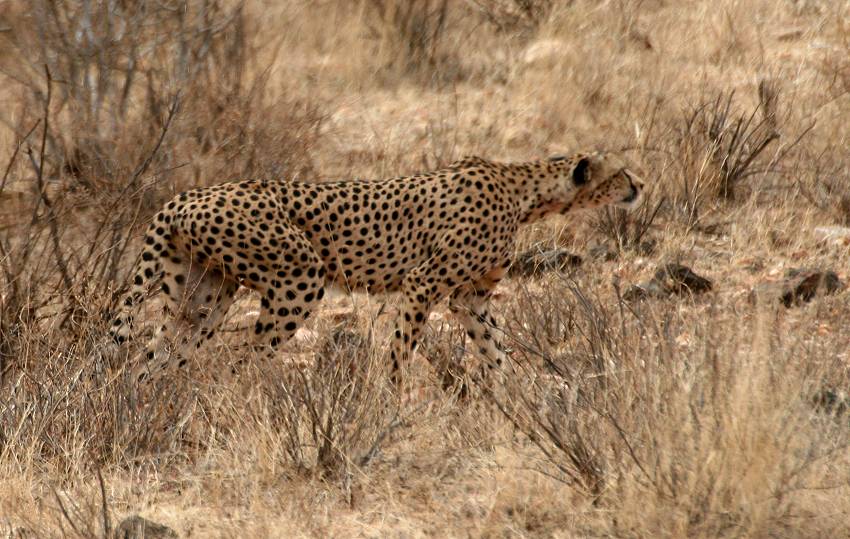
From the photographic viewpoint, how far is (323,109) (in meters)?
10.4

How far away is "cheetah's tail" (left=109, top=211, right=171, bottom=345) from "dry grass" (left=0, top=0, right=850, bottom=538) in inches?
4.2

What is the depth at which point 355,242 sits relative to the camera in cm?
652

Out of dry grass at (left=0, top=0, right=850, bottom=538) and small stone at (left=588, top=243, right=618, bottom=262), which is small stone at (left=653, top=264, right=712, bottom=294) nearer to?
dry grass at (left=0, top=0, right=850, bottom=538)

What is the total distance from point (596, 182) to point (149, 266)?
2.19 m

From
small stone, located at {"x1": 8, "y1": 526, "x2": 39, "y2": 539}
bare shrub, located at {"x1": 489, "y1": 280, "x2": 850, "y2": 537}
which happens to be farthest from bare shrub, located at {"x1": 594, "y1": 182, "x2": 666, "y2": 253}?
small stone, located at {"x1": 8, "y1": 526, "x2": 39, "y2": 539}

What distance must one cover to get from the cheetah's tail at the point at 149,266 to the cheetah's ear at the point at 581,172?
1968mm

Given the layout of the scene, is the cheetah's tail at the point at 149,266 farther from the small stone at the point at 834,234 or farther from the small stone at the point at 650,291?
the small stone at the point at 834,234

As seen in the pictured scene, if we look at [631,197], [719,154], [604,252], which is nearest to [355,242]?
[631,197]

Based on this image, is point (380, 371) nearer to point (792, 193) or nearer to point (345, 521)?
point (345, 521)

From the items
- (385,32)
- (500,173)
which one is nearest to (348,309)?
(500,173)

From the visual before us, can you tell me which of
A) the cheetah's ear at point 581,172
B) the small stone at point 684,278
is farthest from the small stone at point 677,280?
the cheetah's ear at point 581,172

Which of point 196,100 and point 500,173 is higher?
point 500,173

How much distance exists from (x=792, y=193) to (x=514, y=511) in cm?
545

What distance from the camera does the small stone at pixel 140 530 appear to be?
Answer: 4.12 meters
